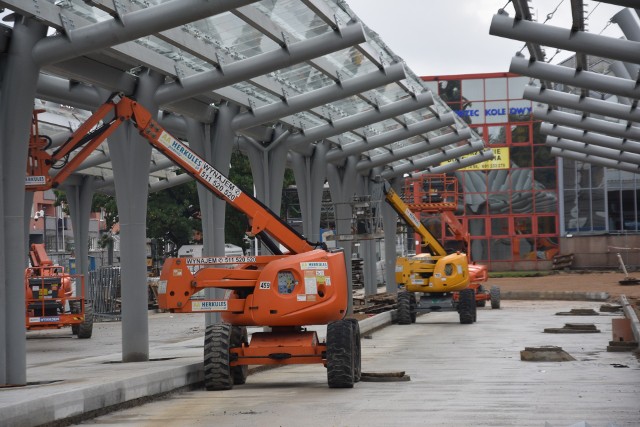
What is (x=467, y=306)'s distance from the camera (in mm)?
34438

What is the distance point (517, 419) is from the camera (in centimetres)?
1307

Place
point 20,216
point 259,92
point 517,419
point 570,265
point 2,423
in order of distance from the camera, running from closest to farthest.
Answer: point 2,423
point 517,419
point 20,216
point 259,92
point 570,265

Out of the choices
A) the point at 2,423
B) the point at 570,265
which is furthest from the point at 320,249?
the point at 570,265

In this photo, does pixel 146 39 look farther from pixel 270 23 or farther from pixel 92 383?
pixel 92 383

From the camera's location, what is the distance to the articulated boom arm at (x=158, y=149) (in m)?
17.5

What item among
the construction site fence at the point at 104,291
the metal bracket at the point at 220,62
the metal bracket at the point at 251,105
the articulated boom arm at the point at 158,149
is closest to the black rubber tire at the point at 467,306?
the metal bracket at the point at 251,105

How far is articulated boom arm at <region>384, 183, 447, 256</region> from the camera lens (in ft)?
118

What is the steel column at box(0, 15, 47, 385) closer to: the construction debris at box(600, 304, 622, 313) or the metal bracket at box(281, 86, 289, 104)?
the metal bracket at box(281, 86, 289, 104)

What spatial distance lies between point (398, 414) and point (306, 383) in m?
4.87

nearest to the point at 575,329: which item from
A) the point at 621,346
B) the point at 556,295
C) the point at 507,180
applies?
the point at 621,346

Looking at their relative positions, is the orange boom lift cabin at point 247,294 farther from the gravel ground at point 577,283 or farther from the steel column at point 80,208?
the gravel ground at point 577,283

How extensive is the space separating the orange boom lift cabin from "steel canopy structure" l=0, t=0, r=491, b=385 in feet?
4.07

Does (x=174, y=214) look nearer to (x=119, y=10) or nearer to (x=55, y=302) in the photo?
(x=55, y=302)

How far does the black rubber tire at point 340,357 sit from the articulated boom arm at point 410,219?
1866 cm
